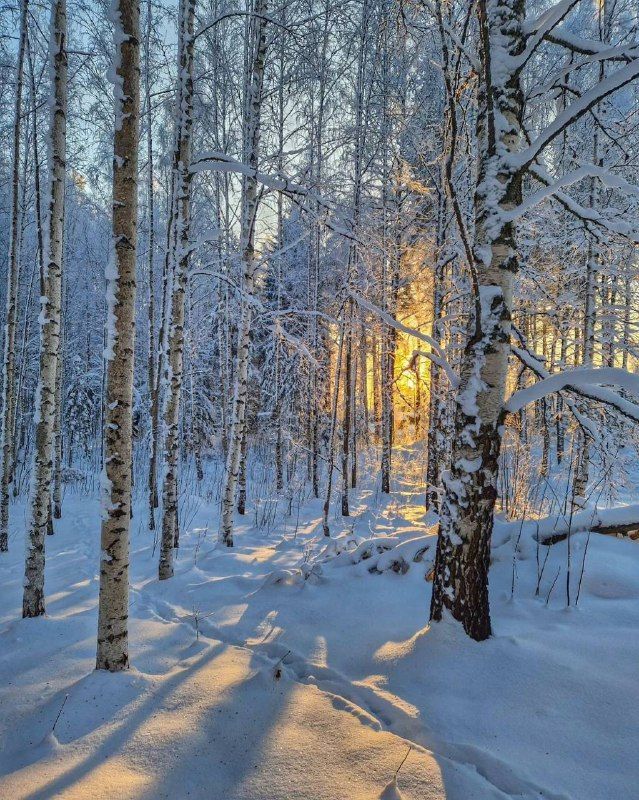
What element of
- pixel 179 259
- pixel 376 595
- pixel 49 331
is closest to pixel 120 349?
pixel 49 331

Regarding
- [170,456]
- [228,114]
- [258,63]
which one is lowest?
[170,456]

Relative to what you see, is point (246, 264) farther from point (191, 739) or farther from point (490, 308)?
point (191, 739)

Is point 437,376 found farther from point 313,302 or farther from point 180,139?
point 180,139

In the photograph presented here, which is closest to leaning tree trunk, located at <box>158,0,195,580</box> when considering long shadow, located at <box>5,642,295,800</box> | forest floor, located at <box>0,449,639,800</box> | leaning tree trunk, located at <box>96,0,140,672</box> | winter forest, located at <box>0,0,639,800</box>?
winter forest, located at <box>0,0,639,800</box>

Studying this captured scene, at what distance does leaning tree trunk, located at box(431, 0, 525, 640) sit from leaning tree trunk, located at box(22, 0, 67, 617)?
4095 mm

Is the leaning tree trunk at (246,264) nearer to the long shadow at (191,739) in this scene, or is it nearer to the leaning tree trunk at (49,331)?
the leaning tree trunk at (49,331)

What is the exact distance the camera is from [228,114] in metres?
10.5

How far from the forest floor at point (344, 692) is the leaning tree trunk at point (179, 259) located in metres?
1.50

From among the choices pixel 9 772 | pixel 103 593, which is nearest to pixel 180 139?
pixel 103 593

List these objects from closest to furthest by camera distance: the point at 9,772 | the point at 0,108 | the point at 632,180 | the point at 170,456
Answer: the point at 9,772, the point at 170,456, the point at 632,180, the point at 0,108

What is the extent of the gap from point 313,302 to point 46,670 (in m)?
10.5

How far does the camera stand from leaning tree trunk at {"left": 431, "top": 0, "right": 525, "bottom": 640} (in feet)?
10.5

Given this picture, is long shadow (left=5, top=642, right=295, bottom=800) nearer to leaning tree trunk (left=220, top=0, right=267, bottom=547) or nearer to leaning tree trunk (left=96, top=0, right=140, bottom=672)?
leaning tree trunk (left=96, top=0, right=140, bottom=672)

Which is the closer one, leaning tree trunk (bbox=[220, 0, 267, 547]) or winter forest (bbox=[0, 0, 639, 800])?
winter forest (bbox=[0, 0, 639, 800])
